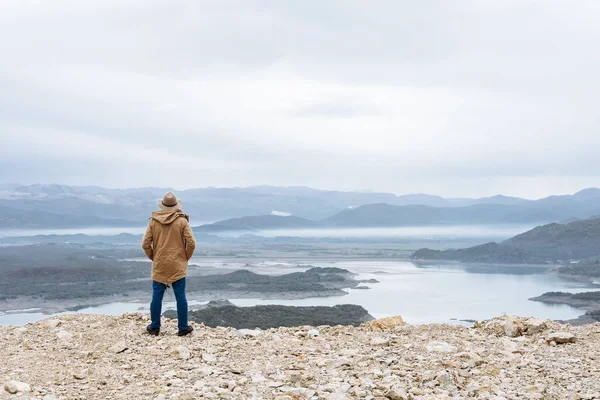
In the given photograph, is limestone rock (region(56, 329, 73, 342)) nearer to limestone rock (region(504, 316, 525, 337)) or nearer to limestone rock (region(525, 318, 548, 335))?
limestone rock (region(504, 316, 525, 337))

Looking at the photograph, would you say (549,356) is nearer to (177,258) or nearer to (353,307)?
(177,258)

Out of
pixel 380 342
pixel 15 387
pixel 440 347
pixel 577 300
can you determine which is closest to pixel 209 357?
pixel 15 387

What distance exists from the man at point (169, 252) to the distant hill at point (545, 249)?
8178 cm

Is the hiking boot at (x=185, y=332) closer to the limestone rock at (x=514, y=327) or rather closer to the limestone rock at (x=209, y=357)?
the limestone rock at (x=209, y=357)

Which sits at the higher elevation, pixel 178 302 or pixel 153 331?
pixel 178 302

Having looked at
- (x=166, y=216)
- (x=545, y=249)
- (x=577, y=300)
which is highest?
(x=166, y=216)

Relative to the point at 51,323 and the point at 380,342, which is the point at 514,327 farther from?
the point at 51,323

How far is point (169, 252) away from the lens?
7.39m

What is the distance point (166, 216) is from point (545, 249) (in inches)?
3446

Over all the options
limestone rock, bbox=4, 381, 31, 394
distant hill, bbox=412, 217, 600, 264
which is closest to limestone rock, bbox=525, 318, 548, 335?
limestone rock, bbox=4, 381, 31, 394

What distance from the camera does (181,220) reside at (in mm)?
7406

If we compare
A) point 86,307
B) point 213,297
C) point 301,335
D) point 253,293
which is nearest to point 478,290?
point 253,293

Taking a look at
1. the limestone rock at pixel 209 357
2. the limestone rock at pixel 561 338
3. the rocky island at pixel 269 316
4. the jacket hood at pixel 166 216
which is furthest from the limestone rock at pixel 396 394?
the rocky island at pixel 269 316

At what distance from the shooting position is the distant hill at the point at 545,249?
267ft
